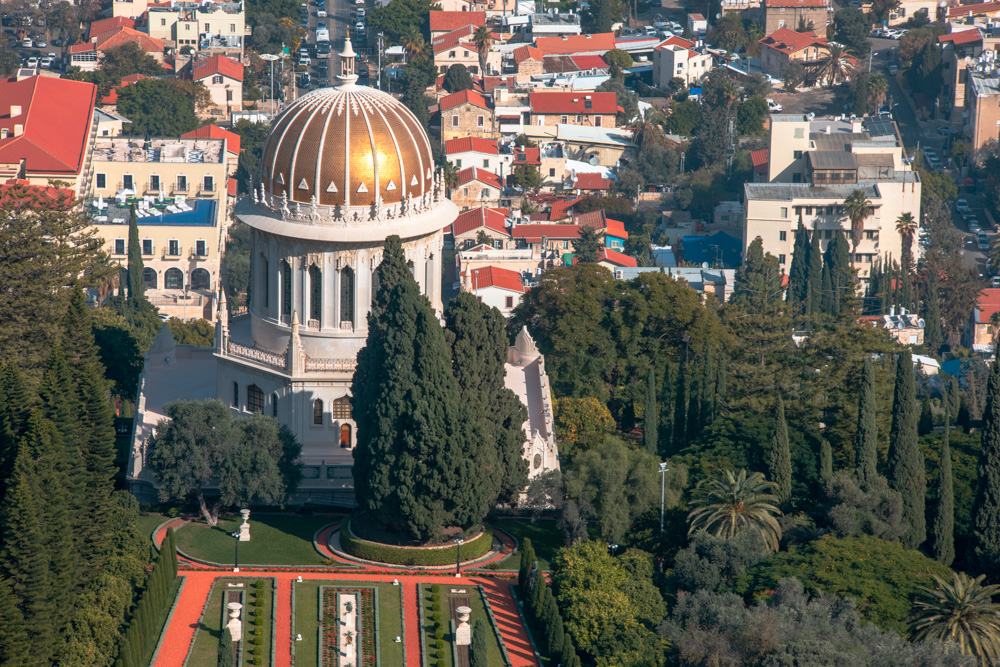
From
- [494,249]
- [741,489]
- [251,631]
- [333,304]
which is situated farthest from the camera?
[494,249]

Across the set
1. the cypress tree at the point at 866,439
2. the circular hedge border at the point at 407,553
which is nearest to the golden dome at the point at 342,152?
the circular hedge border at the point at 407,553

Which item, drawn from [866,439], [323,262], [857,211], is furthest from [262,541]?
[857,211]

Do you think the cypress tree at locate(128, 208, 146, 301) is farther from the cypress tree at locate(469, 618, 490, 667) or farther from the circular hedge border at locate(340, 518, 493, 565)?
the cypress tree at locate(469, 618, 490, 667)

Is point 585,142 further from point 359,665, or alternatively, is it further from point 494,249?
point 359,665

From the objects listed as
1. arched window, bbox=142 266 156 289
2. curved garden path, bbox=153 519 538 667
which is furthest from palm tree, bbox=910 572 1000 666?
arched window, bbox=142 266 156 289

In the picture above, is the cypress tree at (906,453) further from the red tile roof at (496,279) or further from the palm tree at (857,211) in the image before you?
the palm tree at (857,211)

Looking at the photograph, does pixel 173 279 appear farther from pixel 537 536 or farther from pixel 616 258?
pixel 537 536

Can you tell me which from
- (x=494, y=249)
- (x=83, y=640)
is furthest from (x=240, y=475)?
(x=494, y=249)
